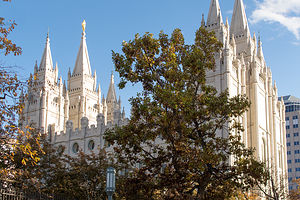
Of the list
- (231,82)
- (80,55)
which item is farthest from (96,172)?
(80,55)

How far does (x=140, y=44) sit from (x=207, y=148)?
4537 millimetres

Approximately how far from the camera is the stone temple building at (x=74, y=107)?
46.0 meters

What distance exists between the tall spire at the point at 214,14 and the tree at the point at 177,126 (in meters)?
26.6

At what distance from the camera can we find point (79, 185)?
24.1 m

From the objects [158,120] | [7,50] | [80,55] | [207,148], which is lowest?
[207,148]

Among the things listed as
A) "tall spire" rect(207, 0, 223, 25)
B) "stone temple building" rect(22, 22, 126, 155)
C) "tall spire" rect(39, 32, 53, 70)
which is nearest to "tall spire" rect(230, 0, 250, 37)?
"tall spire" rect(207, 0, 223, 25)

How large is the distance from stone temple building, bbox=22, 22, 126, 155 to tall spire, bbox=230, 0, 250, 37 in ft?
50.7

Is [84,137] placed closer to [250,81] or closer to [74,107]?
[74,107]

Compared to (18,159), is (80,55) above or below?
above

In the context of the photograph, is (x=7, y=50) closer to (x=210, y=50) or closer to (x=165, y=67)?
(x=165, y=67)

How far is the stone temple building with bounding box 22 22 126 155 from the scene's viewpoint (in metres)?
46.0

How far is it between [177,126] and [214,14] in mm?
29966

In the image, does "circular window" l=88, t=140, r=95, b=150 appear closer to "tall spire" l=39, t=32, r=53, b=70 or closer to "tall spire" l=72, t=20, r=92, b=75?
"tall spire" l=39, t=32, r=53, b=70

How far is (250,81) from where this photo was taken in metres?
42.8
